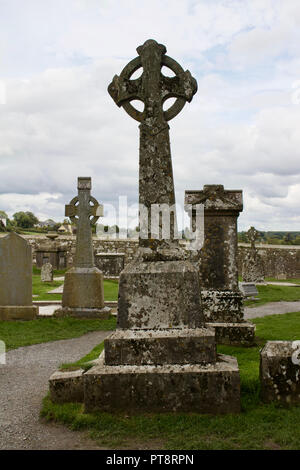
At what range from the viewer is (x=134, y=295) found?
4617 mm

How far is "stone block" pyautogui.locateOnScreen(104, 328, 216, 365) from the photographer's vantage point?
430 centimetres

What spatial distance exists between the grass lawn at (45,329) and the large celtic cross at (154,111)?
473 centimetres

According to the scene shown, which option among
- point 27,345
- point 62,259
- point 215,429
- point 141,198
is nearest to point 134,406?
point 215,429

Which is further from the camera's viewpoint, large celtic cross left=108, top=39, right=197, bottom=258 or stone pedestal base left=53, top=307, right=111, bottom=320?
stone pedestal base left=53, top=307, right=111, bottom=320

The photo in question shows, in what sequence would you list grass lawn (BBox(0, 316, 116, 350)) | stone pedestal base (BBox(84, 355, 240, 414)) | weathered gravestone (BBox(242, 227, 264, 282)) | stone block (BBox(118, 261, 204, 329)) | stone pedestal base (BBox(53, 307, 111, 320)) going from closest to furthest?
stone pedestal base (BBox(84, 355, 240, 414))
stone block (BBox(118, 261, 204, 329))
grass lawn (BBox(0, 316, 116, 350))
stone pedestal base (BBox(53, 307, 111, 320))
weathered gravestone (BBox(242, 227, 264, 282))

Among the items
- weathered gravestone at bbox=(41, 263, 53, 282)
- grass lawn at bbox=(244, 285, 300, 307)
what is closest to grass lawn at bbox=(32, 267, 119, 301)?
weathered gravestone at bbox=(41, 263, 53, 282)

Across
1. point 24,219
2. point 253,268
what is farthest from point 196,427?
point 24,219

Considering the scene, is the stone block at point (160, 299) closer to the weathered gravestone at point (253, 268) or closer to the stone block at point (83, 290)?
the stone block at point (83, 290)

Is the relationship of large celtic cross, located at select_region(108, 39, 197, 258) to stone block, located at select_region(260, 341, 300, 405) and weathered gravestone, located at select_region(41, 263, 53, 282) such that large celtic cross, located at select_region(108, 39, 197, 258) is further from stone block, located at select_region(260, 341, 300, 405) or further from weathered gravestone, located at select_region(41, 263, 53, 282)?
weathered gravestone, located at select_region(41, 263, 53, 282)

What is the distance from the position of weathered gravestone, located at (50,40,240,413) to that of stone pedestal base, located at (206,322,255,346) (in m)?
2.63

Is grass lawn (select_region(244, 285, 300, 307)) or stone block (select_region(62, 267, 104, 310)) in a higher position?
stone block (select_region(62, 267, 104, 310))

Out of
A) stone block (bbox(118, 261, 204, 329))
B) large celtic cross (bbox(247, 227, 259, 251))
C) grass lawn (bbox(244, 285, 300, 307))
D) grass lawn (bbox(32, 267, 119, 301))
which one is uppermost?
large celtic cross (bbox(247, 227, 259, 251))

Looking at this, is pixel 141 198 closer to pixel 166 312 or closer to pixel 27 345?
pixel 166 312

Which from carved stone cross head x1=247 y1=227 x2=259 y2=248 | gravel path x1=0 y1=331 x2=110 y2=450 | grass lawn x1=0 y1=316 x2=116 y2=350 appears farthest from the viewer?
carved stone cross head x1=247 y1=227 x2=259 y2=248
